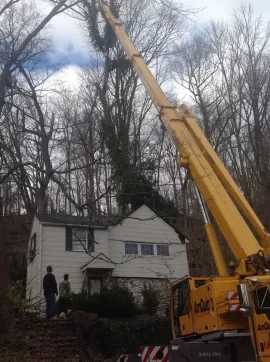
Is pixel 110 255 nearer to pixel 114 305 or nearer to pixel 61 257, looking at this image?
pixel 61 257

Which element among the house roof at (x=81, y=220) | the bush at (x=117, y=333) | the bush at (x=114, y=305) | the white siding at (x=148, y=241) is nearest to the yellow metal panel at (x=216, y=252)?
the house roof at (x=81, y=220)

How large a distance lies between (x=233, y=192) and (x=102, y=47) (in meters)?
17.4

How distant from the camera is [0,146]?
35.2 feet

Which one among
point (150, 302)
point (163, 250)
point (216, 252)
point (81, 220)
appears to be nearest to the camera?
point (216, 252)

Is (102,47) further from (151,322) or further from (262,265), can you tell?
(262,265)

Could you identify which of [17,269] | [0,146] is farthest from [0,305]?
[17,269]

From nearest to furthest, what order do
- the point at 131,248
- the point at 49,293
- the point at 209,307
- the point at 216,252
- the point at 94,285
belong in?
the point at 209,307 < the point at 216,252 < the point at 49,293 < the point at 94,285 < the point at 131,248

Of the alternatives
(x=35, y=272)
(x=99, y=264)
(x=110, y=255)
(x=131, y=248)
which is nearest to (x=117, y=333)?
(x=99, y=264)

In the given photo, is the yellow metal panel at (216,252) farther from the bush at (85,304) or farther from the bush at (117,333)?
the bush at (85,304)

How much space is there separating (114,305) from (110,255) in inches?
175

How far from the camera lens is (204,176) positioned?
357 inches

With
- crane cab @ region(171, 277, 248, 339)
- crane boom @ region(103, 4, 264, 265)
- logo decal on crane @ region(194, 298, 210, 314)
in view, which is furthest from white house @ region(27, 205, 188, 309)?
logo decal on crane @ region(194, 298, 210, 314)

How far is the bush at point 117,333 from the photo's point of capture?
1396cm

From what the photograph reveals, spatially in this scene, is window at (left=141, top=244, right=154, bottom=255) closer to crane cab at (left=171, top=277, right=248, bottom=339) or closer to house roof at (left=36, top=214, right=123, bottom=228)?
house roof at (left=36, top=214, right=123, bottom=228)
